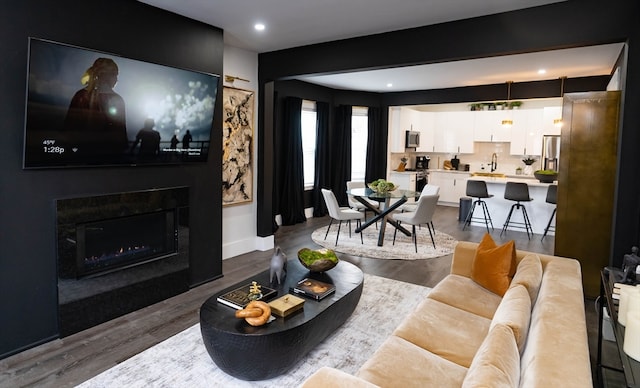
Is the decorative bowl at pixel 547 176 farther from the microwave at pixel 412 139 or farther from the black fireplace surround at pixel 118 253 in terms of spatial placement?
the black fireplace surround at pixel 118 253

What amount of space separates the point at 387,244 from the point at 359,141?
382cm

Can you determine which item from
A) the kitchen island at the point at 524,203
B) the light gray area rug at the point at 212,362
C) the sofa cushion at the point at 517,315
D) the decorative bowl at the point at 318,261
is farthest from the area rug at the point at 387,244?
the sofa cushion at the point at 517,315

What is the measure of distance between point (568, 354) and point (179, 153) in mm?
3437

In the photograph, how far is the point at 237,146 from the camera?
16.5 ft

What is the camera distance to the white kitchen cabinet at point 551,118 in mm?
Answer: 8086

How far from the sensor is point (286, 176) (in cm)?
727

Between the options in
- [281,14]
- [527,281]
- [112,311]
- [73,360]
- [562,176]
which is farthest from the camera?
[562,176]

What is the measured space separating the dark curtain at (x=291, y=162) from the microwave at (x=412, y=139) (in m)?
3.33

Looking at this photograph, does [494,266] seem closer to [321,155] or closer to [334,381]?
[334,381]

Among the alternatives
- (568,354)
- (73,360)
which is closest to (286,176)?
(73,360)

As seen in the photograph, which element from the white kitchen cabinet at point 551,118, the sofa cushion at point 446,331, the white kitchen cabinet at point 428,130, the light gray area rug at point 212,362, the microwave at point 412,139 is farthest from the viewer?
the white kitchen cabinet at point 428,130

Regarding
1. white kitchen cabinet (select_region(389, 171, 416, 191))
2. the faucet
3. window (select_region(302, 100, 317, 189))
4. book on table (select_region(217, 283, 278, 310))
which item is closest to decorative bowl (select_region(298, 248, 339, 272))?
book on table (select_region(217, 283, 278, 310))

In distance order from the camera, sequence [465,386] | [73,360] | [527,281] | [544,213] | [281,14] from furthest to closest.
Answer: [544,213]
[281,14]
[73,360]
[527,281]
[465,386]

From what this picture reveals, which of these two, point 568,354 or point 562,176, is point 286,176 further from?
point 568,354
